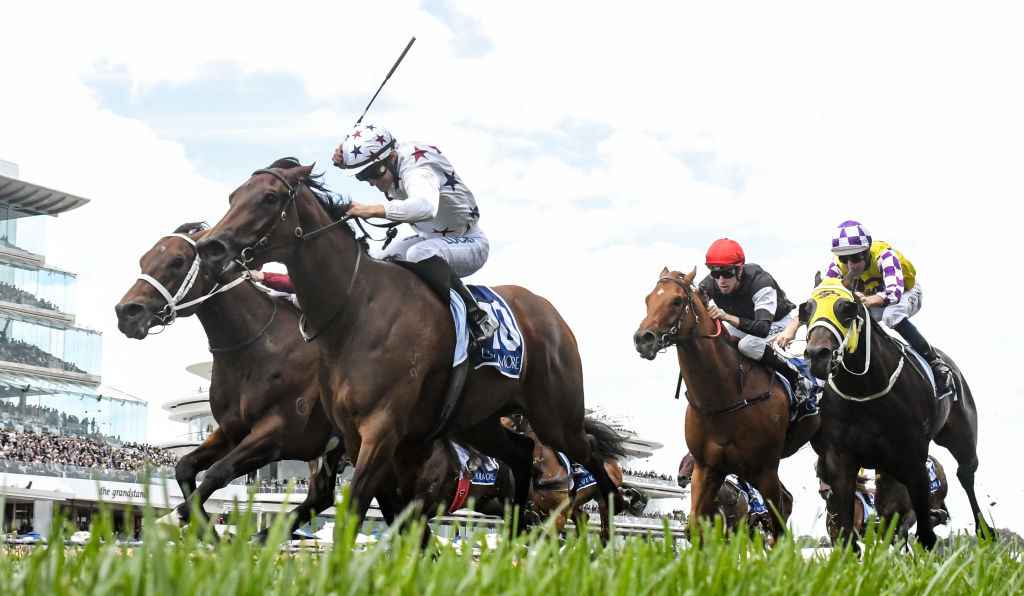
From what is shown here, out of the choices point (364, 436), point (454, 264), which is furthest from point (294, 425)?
point (364, 436)

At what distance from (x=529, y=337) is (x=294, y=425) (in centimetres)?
184

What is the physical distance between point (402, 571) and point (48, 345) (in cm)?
6840

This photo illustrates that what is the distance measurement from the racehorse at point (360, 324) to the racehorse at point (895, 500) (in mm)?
3580

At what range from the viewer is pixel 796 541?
12.5 feet

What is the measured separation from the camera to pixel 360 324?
6.50 metres

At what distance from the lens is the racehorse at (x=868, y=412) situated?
826cm

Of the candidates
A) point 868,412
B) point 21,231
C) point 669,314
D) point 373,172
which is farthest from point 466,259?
point 21,231

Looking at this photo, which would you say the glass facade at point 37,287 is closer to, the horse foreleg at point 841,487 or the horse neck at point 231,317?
the horse neck at point 231,317

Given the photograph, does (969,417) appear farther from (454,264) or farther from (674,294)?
(454,264)

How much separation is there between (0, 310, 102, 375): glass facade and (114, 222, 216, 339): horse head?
58984mm

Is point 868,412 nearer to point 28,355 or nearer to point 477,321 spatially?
point 477,321

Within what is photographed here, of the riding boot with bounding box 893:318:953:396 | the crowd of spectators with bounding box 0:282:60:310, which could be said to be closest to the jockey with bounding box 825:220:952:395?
the riding boot with bounding box 893:318:953:396

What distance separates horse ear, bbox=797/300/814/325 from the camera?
836 cm

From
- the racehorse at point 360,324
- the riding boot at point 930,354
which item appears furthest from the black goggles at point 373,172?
the riding boot at point 930,354
